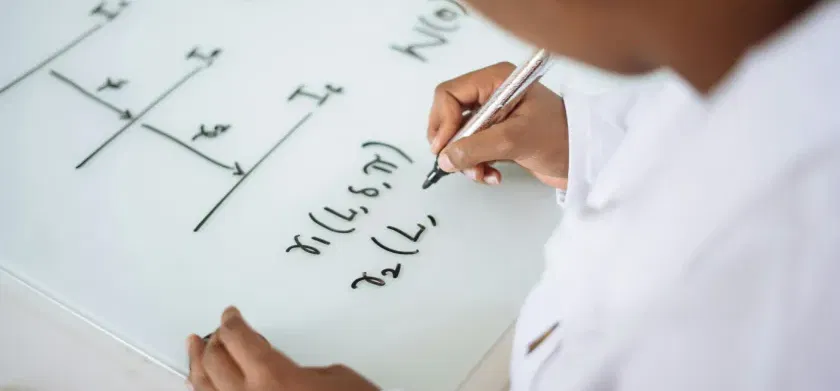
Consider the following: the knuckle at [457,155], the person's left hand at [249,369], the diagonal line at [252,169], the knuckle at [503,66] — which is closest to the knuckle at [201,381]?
the person's left hand at [249,369]

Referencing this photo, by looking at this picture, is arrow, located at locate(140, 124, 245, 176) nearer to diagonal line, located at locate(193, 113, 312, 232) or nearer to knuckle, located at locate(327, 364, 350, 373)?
diagonal line, located at locate(193, 113, 312, 232)

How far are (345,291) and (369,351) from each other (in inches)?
1.7

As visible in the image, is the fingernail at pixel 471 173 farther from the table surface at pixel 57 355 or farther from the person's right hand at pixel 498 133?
the table surface at pixel 57 355

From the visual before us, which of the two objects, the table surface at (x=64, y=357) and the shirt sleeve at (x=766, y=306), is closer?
the shirt sleeve at (x=766, y=306)

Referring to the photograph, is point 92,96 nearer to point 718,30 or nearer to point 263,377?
point 263,377

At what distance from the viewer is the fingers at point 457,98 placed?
0.48 meters

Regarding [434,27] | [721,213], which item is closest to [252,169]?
[434,27]

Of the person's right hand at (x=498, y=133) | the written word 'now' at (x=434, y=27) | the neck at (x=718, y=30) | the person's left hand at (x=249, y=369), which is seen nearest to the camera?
the neck at (x=718, y=30)

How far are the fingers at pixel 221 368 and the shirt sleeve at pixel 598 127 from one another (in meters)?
0.23

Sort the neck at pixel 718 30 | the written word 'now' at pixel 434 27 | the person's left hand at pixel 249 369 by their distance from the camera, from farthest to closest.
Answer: the written word 'now' at pixel 434 27 < the person's left hand at pixel 249 369 < the neck at pixel 718 30

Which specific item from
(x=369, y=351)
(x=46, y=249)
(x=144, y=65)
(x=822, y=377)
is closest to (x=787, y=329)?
(x=822, y=377)

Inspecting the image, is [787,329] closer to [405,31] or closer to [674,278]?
[674,278]

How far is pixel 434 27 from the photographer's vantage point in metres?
0.61

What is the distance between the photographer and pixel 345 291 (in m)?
0.41
